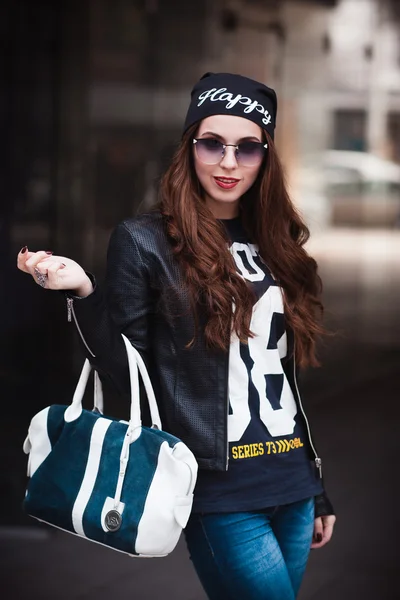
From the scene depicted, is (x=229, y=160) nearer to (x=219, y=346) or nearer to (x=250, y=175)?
(x=250, y=175)

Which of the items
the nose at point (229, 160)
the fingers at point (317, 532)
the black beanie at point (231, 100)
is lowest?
the fingers at point (317, 532)

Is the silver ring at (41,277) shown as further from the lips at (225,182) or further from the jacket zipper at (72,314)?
the lips at (225,182)

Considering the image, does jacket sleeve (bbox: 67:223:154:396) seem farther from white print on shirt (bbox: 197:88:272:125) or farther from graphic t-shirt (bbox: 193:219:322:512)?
white print on shirt (bbox: 197:88:272:125)

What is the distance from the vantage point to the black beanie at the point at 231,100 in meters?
2.32

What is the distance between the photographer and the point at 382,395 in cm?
809

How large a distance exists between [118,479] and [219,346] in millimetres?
380

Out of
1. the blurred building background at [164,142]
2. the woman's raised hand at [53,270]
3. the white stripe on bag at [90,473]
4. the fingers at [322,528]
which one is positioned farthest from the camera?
the blurred building background at [164,142]

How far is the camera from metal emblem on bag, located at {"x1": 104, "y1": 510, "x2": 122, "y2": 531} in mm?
2090

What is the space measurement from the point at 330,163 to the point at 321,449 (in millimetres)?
3590

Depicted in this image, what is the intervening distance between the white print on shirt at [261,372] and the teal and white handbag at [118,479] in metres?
0.22

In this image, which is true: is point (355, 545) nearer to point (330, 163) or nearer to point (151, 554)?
point (151, 554)

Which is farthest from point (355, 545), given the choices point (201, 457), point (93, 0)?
point (93, 0)

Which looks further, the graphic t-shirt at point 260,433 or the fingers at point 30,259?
the graphic t-shirt at point 260,433

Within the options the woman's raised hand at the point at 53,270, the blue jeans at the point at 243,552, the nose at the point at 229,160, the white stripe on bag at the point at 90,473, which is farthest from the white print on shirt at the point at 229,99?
the blue jeans at the point at 243,552
